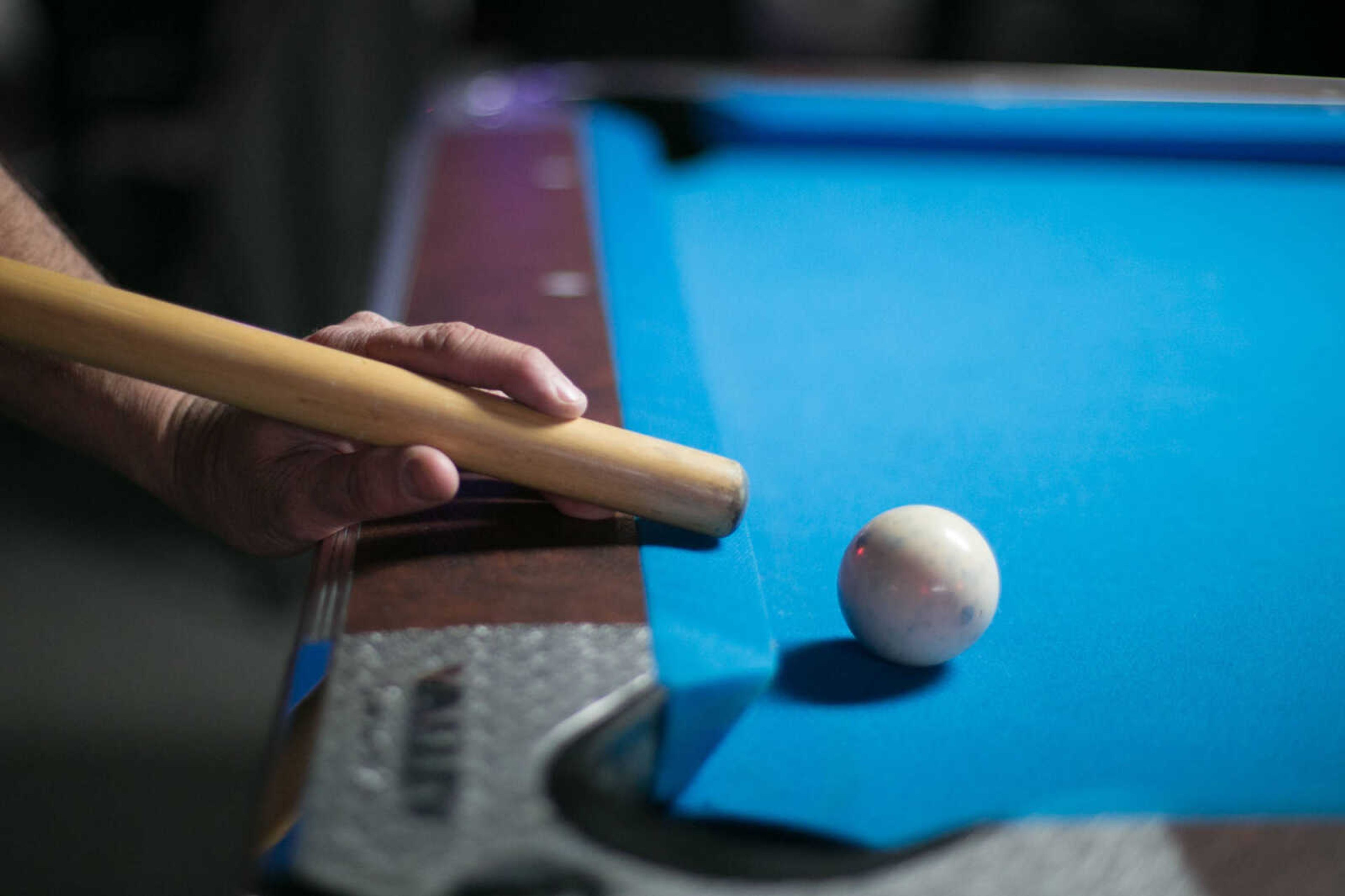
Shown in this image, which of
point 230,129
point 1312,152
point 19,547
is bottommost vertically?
point 19,547

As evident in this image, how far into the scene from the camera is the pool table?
2.15 feet

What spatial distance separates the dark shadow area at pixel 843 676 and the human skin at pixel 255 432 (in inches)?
8.3

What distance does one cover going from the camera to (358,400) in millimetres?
896

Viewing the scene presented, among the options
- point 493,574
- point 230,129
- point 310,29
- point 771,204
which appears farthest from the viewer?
point 310,29

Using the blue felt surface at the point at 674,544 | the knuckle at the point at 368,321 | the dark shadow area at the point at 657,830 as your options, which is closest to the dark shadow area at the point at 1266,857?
the dark shadow area at the point at 657,830

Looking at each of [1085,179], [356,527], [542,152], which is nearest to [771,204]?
[542,152]

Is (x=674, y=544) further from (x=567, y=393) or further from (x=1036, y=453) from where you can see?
(x=1036, y=453)

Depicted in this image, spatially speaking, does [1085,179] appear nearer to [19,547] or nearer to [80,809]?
[80,809]

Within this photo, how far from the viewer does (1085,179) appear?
209cm

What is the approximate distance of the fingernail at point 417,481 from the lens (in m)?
0.89

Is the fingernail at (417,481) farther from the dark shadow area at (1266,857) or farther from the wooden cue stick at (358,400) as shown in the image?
the dark shadow area at (1266,857)

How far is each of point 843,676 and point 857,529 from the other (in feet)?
0.72

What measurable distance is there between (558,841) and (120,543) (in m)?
2.29

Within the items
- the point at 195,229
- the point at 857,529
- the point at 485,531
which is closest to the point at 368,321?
the point at 485,531
